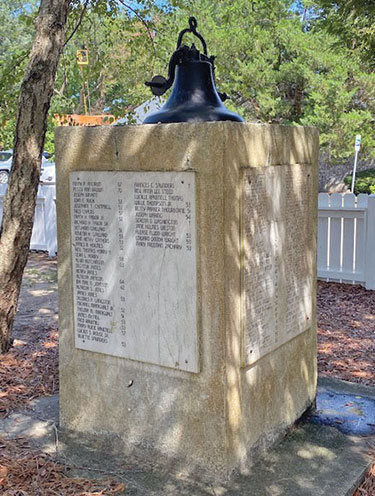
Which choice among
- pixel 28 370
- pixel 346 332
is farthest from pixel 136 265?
pixel 346 332

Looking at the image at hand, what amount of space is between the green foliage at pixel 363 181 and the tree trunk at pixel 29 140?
18552mm

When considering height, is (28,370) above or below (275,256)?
below

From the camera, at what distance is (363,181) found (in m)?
24.3

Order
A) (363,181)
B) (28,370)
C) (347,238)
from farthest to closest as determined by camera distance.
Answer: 1. (363,181)
2. (347,238)
3. (28,370)

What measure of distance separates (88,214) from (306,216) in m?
1.30

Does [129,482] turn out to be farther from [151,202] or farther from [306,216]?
[306,216]

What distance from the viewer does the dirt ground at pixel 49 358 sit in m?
3.06

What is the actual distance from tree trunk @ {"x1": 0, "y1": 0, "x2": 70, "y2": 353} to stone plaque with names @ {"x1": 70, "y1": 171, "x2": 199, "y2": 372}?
174 centimetres

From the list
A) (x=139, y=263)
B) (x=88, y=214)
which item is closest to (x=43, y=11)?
(x=88, y=214)

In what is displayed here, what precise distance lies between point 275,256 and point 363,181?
2202 cm

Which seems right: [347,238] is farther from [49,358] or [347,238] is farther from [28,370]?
[28,370]

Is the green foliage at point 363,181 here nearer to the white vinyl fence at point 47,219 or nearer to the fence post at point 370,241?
the white vinyl fence at point 47,219

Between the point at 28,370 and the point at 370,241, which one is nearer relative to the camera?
the point at 28,370

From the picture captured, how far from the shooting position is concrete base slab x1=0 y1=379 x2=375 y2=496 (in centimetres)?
297
